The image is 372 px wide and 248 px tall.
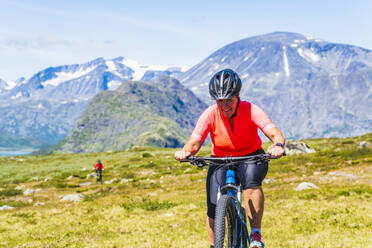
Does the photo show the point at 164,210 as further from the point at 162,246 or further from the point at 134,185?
the point at 134,185

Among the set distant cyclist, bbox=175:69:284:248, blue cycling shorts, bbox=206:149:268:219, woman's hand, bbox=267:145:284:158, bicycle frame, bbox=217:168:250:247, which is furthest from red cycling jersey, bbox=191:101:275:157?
bicycle frame, bbox=217:168:250:247

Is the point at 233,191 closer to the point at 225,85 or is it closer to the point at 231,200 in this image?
the point at 231,200

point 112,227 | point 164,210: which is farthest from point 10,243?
point 164,210

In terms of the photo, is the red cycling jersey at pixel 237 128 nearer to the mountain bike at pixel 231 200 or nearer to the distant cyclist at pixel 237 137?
the distant cyclist at pixel 237 137

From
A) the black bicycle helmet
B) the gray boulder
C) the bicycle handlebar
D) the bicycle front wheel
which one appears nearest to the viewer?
the bicycle front wheel

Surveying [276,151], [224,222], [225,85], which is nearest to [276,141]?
[276,151]

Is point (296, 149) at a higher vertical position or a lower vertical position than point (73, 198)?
lower

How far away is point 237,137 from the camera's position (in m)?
7.60

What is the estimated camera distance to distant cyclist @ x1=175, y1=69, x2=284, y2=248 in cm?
712

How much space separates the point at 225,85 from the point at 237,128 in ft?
3.49

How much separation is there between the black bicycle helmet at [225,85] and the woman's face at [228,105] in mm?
177

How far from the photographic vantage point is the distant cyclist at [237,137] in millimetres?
7117

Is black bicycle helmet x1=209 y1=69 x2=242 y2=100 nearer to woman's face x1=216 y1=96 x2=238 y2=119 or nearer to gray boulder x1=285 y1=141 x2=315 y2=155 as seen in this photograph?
woman's face x1=216 y1=96 x2=238 y2=119

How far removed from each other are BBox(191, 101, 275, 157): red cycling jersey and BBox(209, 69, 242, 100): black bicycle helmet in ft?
2.14
